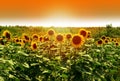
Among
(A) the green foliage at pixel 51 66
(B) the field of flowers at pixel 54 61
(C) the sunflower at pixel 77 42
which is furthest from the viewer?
(C) the sunflower at pixel 77 42

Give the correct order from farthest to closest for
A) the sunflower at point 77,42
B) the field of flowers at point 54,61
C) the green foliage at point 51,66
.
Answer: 1. the sunflower at point 77,42
2. the green foliage at point 51,66
3. the field of flowers at point 54,61

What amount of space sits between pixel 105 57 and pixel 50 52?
1587mm

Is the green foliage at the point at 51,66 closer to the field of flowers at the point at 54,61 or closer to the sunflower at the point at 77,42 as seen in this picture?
Answer: the field of flowers at the point at 54,61

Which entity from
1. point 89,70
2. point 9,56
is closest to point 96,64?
point 89,70

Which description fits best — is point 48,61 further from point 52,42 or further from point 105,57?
point 105,57

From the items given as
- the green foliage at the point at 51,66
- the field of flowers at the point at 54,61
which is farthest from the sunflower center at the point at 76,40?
the green foliage at the point at 51,66

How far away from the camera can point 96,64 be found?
763cm

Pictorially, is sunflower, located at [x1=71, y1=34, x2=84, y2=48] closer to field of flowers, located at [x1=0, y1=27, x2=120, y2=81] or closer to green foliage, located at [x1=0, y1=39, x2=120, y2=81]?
field of flowers, located at [x1=0, y1=27, x2=120, y2=81]

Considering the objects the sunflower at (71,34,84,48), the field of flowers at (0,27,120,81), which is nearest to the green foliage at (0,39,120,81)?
the field of flowers at (0,27,120,81)

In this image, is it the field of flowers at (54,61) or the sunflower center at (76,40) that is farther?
the sunflower center at (76,40)

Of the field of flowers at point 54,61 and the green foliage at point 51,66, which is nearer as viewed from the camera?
the field of flowers at point 54,61

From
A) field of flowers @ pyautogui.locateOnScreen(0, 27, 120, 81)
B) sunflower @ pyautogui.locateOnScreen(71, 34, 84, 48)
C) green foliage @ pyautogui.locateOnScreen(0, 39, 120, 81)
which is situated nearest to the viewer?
field of flowers @ pyautogui.locateOnScreen(0, 27, 120, 81)

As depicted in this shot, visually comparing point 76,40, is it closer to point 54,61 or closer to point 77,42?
point 77,42

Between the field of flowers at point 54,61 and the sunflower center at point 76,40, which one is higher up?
the sunflower center at point 76,40
